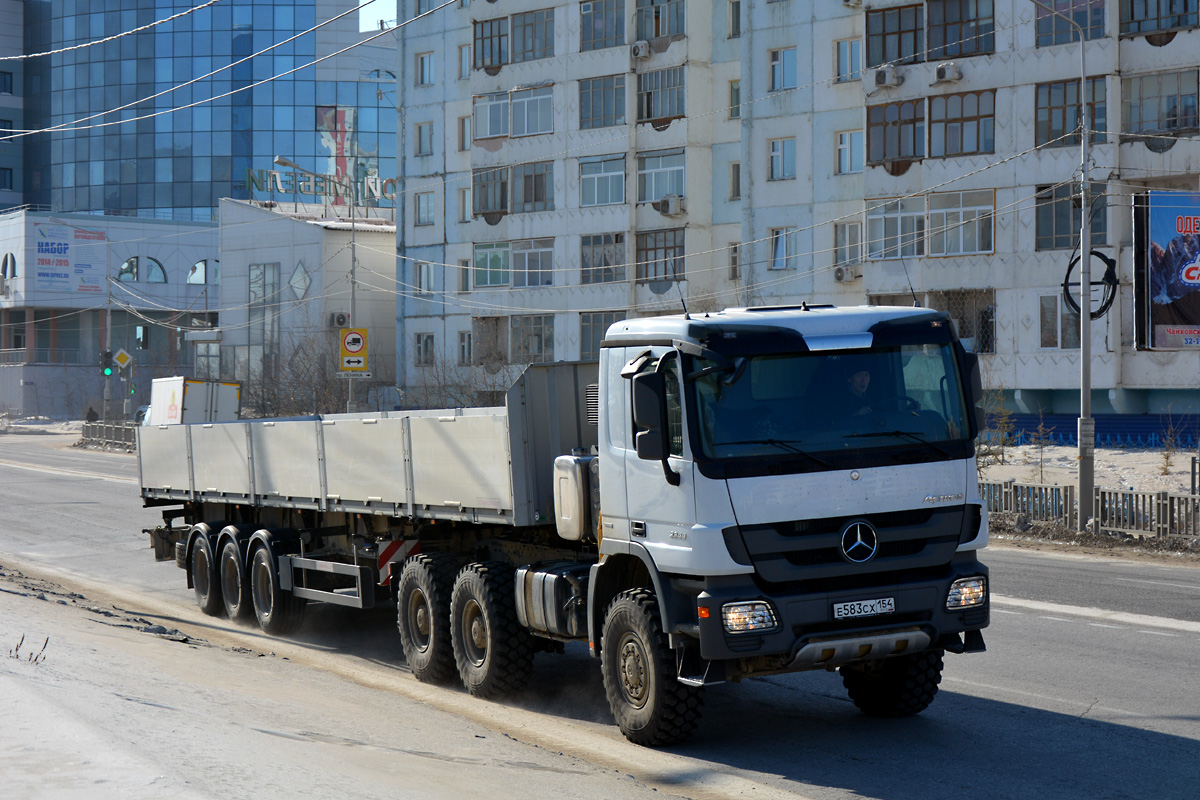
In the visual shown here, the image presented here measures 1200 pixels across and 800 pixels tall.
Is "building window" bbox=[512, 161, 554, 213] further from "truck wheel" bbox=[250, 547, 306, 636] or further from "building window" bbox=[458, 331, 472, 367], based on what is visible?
"truck wheel" bbox=[250, 547, 306, 636]

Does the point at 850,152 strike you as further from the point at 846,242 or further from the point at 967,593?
the point at 967,593

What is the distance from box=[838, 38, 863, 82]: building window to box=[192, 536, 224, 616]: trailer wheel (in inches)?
1386

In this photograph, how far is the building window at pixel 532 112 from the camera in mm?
53969

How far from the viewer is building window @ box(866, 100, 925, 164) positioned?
42.4m

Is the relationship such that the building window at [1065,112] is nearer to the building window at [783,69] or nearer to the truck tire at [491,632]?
the building window at [783,69]

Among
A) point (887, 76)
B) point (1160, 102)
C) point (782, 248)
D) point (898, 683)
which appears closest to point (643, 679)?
point (898, 683)

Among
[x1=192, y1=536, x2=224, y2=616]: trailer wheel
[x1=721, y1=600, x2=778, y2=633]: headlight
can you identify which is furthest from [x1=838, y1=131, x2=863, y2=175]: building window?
[x1=721, y1=600, x2=778, y2=633]: headlight

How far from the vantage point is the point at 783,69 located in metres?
48.1

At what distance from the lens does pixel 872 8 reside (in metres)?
43.2

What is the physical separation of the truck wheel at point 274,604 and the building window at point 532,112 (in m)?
41.3

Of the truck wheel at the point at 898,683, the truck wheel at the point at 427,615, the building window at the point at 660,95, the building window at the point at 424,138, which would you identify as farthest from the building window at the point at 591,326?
the truck wheel at the point at 898,683

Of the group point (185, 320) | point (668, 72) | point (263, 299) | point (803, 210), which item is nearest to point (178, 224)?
point (185, 320)

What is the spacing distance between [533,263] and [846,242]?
45.9 feet

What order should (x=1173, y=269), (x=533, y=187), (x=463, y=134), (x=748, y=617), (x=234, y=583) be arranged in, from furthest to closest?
1. (x=463, y=134)
2. (x=533, y=187)
3. (x=1173, y=269)
4. (x=234, y=583)
5. (x=748, y=617)
